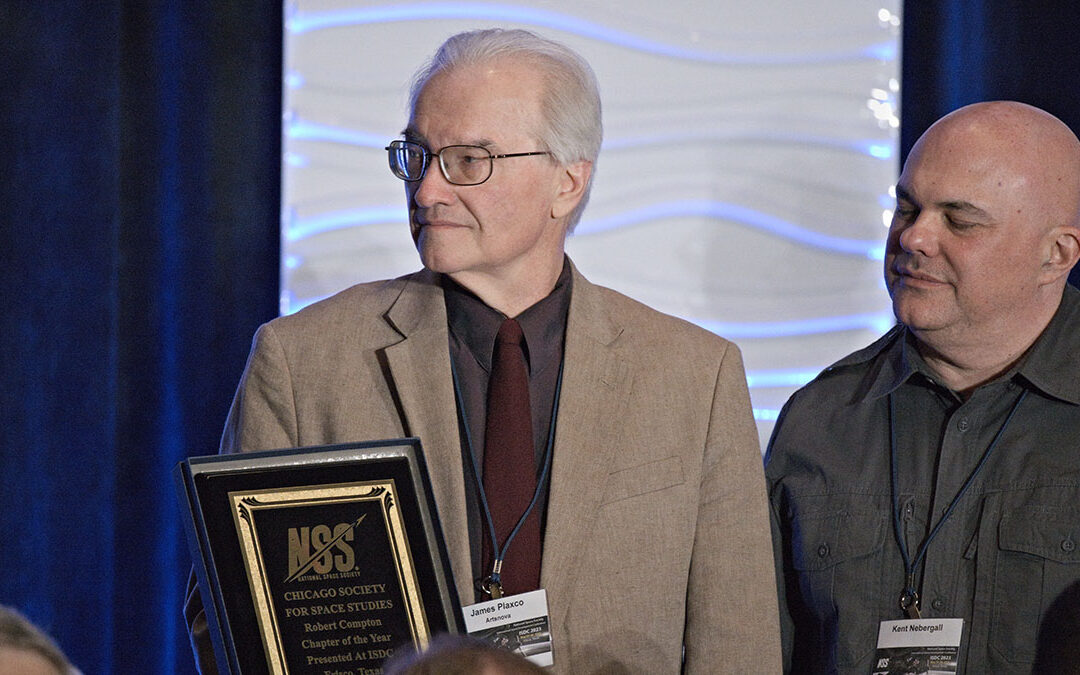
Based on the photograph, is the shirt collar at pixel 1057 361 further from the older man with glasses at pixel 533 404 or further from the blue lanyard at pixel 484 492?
the blue lanyard at pixel 484 492

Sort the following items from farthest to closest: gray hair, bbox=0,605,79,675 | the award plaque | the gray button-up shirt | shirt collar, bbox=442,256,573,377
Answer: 1. the gray button-up shirt
2. shirt collar, bbox=442,256,573,377
3. the award plaque
4. gray hair, bbox=0,605,79,675

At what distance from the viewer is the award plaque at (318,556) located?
5.29 ft

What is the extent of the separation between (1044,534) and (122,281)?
7.64 feet

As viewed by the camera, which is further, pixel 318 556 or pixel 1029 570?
pixel 1029 570

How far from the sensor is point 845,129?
3295 millimetres

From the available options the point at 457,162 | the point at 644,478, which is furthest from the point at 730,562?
the point at 457,162

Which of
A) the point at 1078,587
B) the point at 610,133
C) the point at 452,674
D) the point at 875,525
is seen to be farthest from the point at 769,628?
the point at 610,133

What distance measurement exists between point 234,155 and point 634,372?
5.19 ft

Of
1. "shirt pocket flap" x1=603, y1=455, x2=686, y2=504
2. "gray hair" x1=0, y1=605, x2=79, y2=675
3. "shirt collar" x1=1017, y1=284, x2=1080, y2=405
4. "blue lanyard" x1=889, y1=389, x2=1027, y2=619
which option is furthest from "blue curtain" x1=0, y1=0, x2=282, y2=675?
"gray hair" x1=0, y1=605, x2=79, y2=675

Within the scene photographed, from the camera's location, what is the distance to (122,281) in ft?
10.8

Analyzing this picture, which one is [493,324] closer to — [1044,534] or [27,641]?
[1044,534]

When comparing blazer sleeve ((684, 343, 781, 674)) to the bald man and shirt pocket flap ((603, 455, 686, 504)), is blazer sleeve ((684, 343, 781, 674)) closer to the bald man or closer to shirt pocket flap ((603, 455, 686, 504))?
shirt pocket flap ((603, 455, 686, 504))

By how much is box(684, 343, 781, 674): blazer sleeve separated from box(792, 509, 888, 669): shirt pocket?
24cm

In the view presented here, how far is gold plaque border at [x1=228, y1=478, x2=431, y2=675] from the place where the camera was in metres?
1.62
